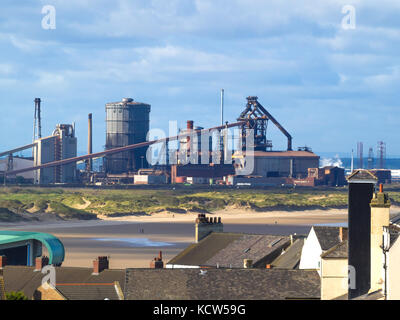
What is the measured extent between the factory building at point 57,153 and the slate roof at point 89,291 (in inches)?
6227

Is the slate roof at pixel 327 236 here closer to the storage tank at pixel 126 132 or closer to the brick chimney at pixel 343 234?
the brick chimney at pixel 343 234

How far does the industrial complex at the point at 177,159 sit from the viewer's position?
188m

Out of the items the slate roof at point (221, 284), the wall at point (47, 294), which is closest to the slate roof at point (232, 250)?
the slate roof at point (221, 284)

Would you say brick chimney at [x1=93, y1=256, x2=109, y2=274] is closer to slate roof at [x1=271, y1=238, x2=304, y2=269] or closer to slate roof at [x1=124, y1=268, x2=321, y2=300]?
slate roof at [x1=271, y1=238, x2=304, y2=269]

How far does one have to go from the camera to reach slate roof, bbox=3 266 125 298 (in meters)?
29.8

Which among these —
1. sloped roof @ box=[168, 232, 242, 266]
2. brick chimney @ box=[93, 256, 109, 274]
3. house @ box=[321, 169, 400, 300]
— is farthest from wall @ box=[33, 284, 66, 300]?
house @ box=[321, 169, 400, 300]

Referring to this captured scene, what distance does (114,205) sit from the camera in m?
131

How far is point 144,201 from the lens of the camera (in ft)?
451

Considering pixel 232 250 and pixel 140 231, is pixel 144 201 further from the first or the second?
pixel 232 250

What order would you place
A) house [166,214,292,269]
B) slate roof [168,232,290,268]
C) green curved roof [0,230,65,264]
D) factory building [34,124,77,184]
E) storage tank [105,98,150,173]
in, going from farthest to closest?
1. storage tank [105,98,150,173]
2. factory building [34,124,77,184]
3. green curved roof [0,230,65,264]
4. slate roof [168,232,290,268]
5. house [166,214,292,269]

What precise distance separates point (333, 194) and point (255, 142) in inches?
1168

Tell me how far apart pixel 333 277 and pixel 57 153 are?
166947 millimetres

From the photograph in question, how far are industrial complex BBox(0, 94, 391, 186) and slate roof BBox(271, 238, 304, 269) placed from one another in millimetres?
152552
